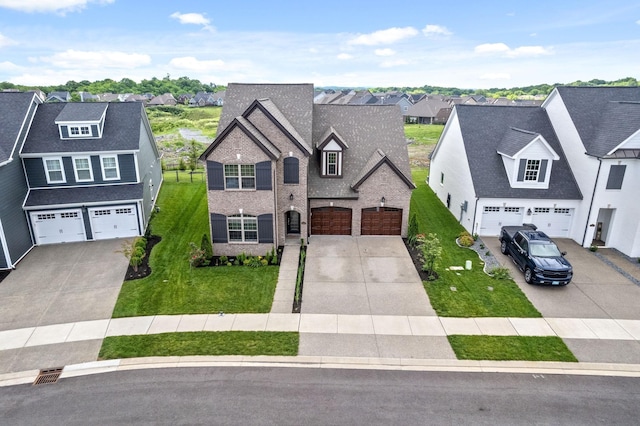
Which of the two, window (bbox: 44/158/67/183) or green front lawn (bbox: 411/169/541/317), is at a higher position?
window (bbox: 44/158/67/183)

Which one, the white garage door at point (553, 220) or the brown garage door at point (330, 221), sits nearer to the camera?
the white garage door at point (553, 220)

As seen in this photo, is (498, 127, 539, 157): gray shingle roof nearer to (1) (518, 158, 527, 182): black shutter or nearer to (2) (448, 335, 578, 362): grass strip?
(1) (518, 158, 527, 182): black shutter

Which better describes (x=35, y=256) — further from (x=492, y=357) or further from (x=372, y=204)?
(x=492, y=357)

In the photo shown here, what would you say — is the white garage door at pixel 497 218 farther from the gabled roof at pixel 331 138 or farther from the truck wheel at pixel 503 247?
the gabled roof at pixel 331 138

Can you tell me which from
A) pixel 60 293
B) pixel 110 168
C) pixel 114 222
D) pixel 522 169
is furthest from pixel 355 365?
pixel 110 168

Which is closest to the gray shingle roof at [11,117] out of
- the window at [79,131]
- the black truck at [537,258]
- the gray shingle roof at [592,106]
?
the window at [79,131]

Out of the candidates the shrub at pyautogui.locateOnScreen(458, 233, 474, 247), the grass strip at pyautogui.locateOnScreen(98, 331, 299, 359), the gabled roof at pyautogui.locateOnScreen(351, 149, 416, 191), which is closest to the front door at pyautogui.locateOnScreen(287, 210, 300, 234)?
the gabled roof at pyautogui.locateOnScreen(351, 149, 416, 191)
